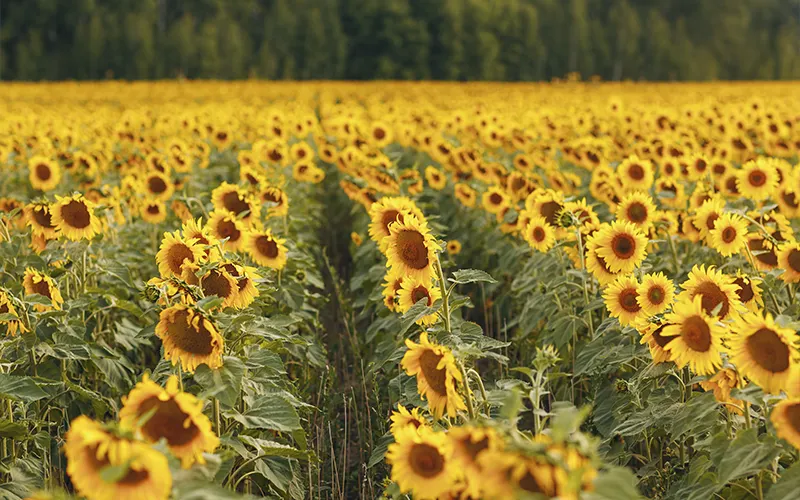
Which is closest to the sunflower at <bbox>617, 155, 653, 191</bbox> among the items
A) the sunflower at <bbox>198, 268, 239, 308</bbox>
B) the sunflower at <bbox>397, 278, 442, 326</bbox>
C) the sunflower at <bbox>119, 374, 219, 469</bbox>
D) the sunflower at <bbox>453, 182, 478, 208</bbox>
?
the sunflower at <bbox>453, 182, 478, 208</bbox>

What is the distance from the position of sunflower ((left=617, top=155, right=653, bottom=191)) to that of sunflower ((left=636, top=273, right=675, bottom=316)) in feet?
9.28

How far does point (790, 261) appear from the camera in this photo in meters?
3.65

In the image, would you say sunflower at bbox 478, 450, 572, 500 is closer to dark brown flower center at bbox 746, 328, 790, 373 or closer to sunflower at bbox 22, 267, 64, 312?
dark brown flower center at bbox 746, 328, 790, 373

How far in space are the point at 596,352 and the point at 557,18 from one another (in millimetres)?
50327

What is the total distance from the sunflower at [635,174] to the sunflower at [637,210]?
Result: 4.44ft

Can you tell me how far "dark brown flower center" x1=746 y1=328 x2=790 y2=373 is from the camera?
2240mm

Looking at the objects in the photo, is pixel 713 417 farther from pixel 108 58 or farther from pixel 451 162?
pixel 108 58

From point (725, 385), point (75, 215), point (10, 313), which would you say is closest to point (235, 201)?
point (75, 215)

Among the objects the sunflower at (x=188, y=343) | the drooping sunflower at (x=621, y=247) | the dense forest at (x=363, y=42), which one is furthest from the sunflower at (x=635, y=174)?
the dense forest at (x=363, y=42)

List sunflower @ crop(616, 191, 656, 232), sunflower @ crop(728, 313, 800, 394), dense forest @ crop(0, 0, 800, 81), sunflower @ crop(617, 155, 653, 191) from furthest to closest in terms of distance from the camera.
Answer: dense forest @ crop(0, 0, 800, 81) → sunflower @ crop(617, 155, 653, 191) → sunflower @ crop(616, 191, 656, 232) → sunflower @ crop(728, 313, 800, 394)

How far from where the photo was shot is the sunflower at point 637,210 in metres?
4.47

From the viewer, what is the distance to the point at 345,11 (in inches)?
1919

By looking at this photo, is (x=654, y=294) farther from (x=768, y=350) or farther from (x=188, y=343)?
(x=188, y=343)

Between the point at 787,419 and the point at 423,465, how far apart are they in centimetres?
89
